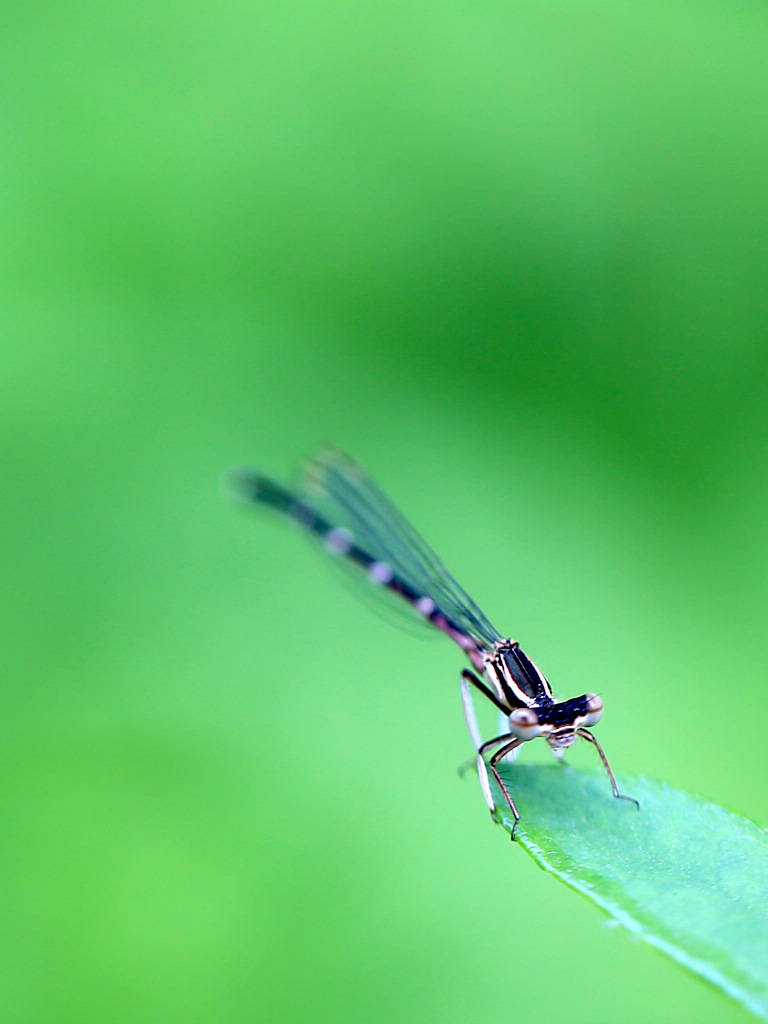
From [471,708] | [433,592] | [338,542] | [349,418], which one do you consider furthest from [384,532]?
[349,418]

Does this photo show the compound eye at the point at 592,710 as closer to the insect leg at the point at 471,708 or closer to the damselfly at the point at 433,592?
the damselfly at the point at 433,592

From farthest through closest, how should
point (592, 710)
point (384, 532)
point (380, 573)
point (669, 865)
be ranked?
point (384, 532) < point (380, 573) < point (592, 710) < point (669, 865)

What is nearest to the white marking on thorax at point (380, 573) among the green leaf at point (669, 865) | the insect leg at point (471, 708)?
the insect leg at point (471, 708)

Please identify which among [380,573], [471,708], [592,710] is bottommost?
[471,708]

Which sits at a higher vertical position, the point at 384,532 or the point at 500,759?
the point at 384,532

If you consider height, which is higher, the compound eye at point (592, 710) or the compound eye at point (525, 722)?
the compound eye at point (592, 710)

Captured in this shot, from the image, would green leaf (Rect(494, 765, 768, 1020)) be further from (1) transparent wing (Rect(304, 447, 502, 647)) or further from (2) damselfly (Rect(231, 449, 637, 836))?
(1) transparent wing (Rect(304, 447, 502, 647))

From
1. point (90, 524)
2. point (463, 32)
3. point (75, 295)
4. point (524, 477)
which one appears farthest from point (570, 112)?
point (90, 524)

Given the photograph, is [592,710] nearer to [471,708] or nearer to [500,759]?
[500,759]
